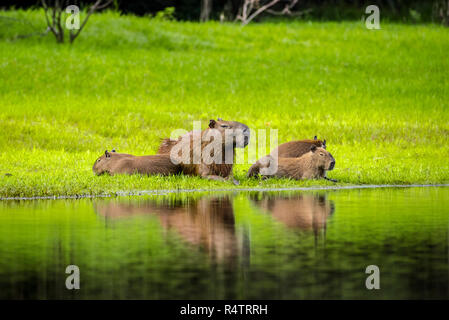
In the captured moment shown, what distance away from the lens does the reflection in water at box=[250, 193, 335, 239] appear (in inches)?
419

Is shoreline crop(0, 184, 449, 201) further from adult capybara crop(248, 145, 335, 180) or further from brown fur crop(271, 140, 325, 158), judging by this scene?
brown fur crop(271, 140, 325, 158)

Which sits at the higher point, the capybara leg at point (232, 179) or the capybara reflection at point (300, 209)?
the capybara leg at point (232, 179)

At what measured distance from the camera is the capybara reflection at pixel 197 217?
912 cm

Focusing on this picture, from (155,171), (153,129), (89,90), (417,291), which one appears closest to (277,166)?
(155,171)

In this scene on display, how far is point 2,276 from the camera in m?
7.52

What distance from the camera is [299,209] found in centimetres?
1217

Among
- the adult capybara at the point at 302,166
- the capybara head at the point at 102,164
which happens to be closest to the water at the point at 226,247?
the adult capybara at the point at 302,166

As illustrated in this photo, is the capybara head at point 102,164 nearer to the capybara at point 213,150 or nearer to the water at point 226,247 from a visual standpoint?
the capybara at point 213,150

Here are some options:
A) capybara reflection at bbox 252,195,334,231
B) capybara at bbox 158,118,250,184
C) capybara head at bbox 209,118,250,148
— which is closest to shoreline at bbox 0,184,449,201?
capybara at bbox 158,118,250,184

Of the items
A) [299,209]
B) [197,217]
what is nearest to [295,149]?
[299,209]

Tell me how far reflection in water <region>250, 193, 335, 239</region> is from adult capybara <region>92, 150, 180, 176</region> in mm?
2509

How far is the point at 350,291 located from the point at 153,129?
1637cm

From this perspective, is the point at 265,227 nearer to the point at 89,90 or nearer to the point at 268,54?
the point at 89,90

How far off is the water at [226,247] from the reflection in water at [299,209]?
0.05ft
